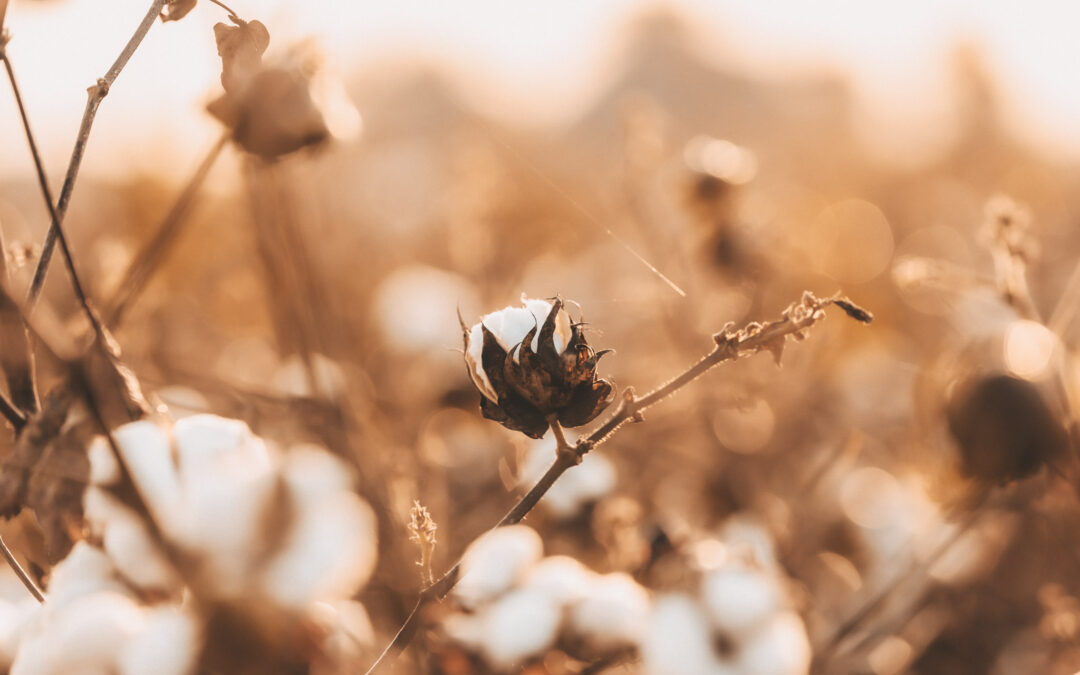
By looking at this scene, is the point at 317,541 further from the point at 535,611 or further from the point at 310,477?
the point at 535,611

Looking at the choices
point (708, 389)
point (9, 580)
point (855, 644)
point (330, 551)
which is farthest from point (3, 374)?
point (708, 389)

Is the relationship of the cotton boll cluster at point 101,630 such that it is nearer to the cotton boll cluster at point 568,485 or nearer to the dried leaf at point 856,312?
the dried leaf at point 856,312

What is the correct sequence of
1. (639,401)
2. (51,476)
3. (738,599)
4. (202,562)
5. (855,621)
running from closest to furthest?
(202,562)
(639,401)
(51,476)
(738,599)
(855,621)

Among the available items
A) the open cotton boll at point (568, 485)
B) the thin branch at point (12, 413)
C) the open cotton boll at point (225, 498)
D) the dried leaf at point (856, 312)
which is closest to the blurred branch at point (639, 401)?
the dried leaf at point (856, 312)

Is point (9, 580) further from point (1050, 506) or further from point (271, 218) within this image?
point (1050, 506)

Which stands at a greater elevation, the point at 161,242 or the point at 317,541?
the point at 161,242

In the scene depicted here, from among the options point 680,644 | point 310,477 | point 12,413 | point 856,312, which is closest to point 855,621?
point 680,644
